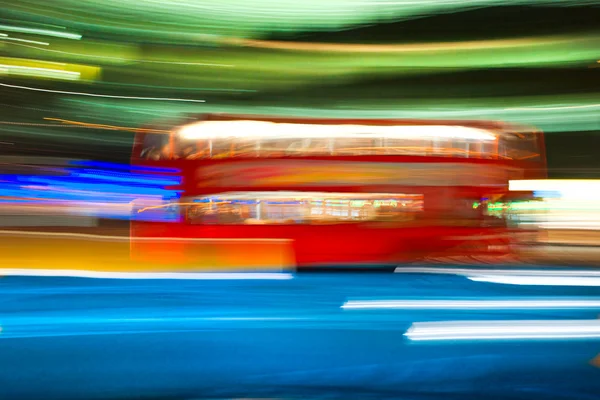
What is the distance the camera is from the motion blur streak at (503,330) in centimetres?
246

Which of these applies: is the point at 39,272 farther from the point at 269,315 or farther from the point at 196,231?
the point at 269,315

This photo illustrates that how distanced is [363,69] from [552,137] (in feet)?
5.15

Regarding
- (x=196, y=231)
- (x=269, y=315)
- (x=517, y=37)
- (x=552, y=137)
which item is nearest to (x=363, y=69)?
(x=517, y=37)

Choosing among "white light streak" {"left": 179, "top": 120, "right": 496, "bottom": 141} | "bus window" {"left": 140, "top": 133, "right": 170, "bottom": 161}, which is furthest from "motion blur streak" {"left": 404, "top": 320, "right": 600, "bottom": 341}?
"bus window" {"left": 140, "top": 133, "right": 170, "bottom": 161}

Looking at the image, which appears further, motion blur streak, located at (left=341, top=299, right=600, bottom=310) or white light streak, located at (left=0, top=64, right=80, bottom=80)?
white light streak, located at (left=0, top=64, right=80, bottom=80)

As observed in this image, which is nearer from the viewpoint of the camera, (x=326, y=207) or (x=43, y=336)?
(x=43, y=336)

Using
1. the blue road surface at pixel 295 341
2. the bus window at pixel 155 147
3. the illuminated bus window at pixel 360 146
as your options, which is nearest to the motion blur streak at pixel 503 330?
the blue road surface at pixel 295 341

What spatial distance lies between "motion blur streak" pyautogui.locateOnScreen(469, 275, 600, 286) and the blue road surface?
0.12m

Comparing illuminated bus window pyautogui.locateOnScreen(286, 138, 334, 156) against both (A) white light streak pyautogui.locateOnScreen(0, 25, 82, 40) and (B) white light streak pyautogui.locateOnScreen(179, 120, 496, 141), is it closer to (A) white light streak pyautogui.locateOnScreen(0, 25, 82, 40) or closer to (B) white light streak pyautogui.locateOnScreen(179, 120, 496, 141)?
(B) white light streak pyautogui.locateOnScreen(179, 120, 496, 141)

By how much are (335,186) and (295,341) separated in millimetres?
1492

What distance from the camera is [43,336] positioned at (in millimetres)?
2441

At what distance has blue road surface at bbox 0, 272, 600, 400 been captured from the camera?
73.9 inches

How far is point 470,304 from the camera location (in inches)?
121

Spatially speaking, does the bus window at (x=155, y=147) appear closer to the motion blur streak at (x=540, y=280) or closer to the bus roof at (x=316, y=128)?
the bus roof at (x=316, y=128)
